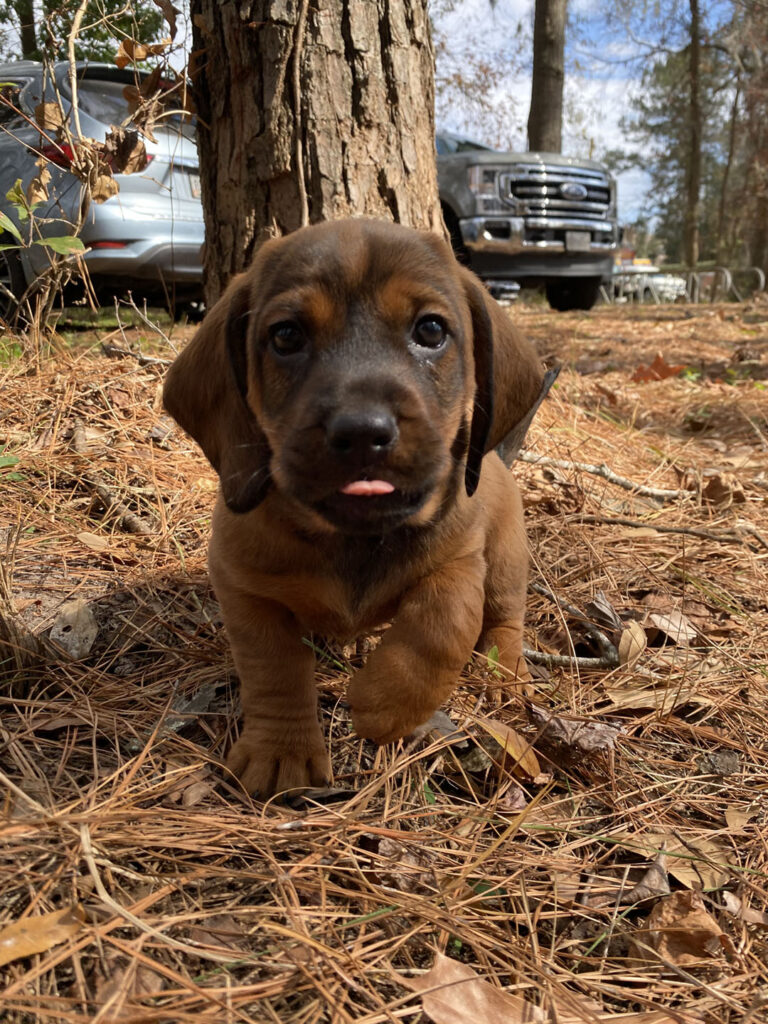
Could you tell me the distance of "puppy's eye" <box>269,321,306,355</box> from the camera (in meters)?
2.15

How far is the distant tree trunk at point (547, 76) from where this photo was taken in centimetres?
1403

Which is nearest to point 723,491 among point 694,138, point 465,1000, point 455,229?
point 465,1000

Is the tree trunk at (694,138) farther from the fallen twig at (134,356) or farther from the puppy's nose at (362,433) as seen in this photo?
the puppy's nose at (362,433)

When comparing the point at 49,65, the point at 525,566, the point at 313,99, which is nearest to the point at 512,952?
the point at 525,566

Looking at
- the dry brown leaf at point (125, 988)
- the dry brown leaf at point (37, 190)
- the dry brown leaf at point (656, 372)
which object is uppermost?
the dry brown leaf at point (37, 190)

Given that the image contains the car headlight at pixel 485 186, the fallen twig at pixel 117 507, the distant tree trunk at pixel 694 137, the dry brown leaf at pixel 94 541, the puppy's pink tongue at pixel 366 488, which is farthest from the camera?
the distant tree trunk at pixel 694 137

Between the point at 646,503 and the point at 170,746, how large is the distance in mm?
2893

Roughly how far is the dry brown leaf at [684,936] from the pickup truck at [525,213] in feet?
34.5

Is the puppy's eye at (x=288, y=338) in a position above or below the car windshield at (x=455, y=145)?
below

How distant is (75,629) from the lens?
2678 mm

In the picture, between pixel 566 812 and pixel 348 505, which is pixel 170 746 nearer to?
pixel 348 505

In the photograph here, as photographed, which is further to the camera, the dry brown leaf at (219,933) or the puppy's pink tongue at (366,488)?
the puppy's pink tongue at (366,488)

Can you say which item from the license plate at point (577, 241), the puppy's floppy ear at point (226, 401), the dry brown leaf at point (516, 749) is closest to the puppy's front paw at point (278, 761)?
the dry brown leaf at point (516, 749)

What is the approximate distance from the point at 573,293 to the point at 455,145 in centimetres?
317
